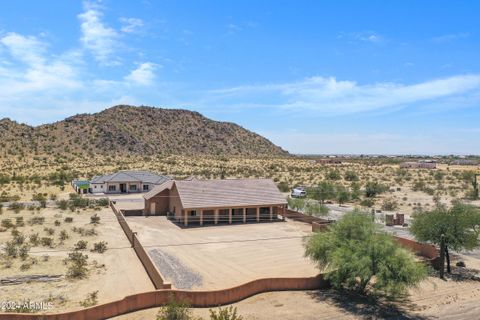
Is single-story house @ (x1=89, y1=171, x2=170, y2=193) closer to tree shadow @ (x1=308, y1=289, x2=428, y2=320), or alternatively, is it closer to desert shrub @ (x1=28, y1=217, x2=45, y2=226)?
desert shrub @ (x1=28, y1=217, x2=45, y2=226)

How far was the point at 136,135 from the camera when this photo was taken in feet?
485

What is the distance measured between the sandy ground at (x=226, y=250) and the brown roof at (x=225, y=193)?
2302 mm

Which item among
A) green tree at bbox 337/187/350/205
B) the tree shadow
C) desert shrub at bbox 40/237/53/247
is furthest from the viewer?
green tree at bbox 337/187/350/205

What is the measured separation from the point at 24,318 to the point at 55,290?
4.73 meters

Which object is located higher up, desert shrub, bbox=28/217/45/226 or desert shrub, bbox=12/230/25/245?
desert shrub, bbox=28/217/45/226

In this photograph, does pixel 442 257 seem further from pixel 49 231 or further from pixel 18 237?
pixel 18 237

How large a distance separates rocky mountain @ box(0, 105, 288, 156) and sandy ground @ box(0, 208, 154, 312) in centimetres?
8998

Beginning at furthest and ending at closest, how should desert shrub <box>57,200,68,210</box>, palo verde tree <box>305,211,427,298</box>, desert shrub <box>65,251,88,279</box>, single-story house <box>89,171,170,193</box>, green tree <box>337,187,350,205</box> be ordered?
single-story house <box>89,171,170,193</box> → green tree <box>337,187,350,205</box> → desert shrub <box>57,200,68,210</box> → desert shrub <box>65,251,88,279</box> → palo verde tree <box>305,211,427,298</box>

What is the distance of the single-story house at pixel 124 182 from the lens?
68.1 meters

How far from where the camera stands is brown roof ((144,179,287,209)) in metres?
42.3

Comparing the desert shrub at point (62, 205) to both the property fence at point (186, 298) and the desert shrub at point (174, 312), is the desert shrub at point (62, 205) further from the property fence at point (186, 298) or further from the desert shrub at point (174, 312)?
the desert shrub at point (174, 312)

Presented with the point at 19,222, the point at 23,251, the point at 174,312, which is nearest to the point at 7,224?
the point at 19,222

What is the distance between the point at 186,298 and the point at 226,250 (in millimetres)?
11502

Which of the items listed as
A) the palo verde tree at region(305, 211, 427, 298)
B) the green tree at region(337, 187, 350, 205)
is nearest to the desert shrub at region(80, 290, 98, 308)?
the palo verde tree at region(305, 211, 427, 298)
